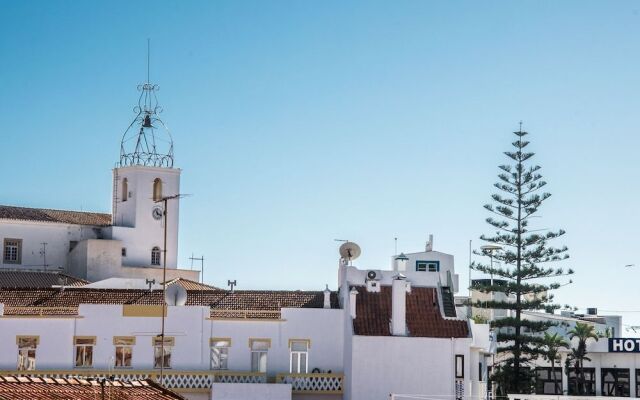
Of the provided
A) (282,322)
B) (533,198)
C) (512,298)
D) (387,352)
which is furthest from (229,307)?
(512,298)

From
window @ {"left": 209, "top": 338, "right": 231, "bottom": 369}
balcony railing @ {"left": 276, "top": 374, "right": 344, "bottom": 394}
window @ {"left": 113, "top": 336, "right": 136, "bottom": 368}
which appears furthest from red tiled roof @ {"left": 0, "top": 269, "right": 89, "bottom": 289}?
balcony railing @ {"left": 276, "top": 374, "right": 344, "bottom": 394}

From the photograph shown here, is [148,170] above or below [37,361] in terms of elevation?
above

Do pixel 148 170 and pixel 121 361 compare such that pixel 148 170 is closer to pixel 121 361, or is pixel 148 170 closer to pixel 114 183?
pixel 114 183

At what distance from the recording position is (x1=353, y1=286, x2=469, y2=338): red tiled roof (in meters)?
51.4

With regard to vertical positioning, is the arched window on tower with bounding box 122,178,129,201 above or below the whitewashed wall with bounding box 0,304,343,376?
above

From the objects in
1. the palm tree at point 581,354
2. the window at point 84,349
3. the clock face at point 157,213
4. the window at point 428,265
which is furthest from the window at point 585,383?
the window at point 84,349

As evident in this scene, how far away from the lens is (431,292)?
53438 millimetres

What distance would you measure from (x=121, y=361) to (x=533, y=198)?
25614 millimetres

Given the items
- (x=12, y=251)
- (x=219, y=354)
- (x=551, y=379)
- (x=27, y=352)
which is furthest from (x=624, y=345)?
(x=27, y=352)

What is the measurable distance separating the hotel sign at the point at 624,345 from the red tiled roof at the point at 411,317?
105 feet

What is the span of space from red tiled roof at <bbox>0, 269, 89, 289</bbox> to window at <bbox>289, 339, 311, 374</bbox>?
64.5 feet

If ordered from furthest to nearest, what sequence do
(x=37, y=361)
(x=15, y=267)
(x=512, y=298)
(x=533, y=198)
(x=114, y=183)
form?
(x=512, y=298), (x=114, y=183), (x=15, y=267), (x=533, y=198), (x=37, y=361)

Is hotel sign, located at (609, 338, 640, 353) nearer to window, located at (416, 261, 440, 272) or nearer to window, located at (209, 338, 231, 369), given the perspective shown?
window, located at (416, 261, 440, 272)

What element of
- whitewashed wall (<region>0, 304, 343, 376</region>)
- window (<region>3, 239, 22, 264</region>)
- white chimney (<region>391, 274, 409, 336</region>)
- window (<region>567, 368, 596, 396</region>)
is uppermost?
window (<region>3, 239, 22, 264</region>)
